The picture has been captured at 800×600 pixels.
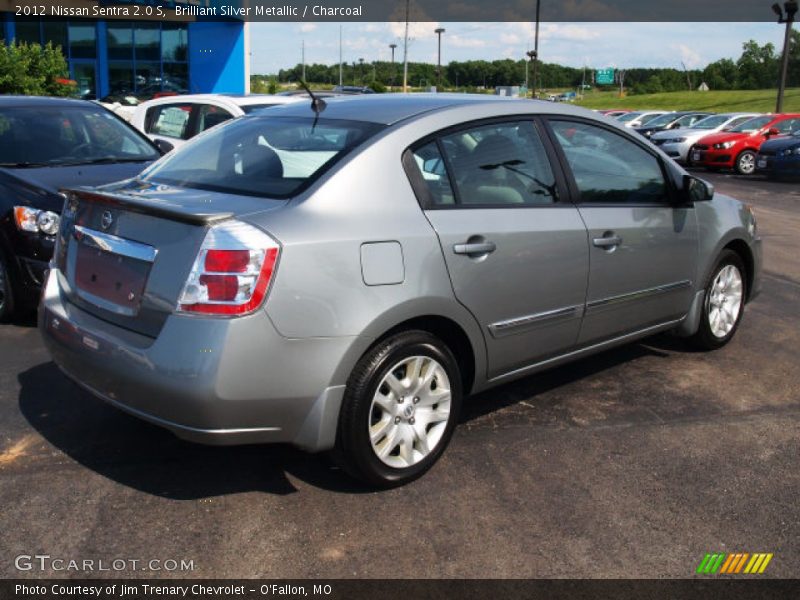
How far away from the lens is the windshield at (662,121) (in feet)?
88.2

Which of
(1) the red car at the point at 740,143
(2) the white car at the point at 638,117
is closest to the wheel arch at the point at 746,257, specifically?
(1) the red car at the point at 740,143

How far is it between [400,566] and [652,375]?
2.67 meters

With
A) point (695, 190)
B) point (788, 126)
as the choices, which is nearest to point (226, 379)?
point (695, 190)

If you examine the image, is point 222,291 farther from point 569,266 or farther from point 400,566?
point 569,266

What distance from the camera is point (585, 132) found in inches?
176

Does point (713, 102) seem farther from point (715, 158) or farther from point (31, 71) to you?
point (31, 71)

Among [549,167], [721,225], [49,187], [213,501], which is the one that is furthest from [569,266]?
[49,187]

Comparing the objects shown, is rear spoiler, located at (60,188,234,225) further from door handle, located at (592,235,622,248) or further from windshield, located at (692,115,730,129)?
windshield, located at (692,115,730,129)

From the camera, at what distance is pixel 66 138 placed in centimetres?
680

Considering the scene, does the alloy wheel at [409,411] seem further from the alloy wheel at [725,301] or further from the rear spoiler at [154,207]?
the alloy wheel at [725,301]

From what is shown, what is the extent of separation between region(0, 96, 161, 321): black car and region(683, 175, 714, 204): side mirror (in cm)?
391

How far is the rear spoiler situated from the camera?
10.1 ft

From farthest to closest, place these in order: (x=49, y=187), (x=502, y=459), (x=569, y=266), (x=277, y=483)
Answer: (x=49, y=187), (x=569, y=266), (x=502, y=459), (x=277, y=483)
